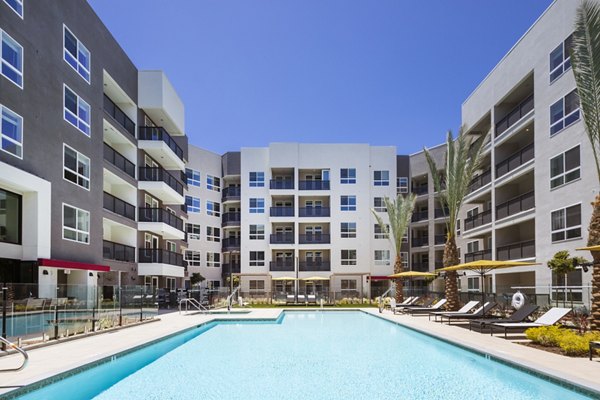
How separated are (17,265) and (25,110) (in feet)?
16.9

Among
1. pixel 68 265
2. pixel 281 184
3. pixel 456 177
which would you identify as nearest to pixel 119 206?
pixel 68 265

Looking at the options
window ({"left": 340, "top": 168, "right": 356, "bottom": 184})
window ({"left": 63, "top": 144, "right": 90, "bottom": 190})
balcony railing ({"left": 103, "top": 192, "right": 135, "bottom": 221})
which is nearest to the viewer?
window ({"left": 63, "top": 144, "right": 90, "bottom": 190})

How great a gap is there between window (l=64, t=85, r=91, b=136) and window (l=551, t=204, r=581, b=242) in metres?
21.5

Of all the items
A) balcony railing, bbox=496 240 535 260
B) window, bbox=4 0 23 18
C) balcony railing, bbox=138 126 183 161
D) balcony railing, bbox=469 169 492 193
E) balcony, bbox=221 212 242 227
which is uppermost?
window, bbox=4 0 23 18

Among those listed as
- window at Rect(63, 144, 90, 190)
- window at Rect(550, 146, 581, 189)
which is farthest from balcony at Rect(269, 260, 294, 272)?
window at Rect(550, 146, 581, 189)

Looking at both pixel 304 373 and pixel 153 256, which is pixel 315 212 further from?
pixel 304 373

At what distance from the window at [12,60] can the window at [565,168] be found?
2197 centimetres

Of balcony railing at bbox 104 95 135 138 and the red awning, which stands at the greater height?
balcony railing at bbox 104 95 135 138

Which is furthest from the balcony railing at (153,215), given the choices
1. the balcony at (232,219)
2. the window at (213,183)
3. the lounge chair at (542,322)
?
the lounge chair at (542,322)


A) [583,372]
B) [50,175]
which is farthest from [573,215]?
[50,175]

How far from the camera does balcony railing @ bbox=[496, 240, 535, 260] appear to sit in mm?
28844

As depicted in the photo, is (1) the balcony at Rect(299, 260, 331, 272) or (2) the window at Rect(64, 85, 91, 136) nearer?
(2) the window at Rect(64, 85, 91, 136)

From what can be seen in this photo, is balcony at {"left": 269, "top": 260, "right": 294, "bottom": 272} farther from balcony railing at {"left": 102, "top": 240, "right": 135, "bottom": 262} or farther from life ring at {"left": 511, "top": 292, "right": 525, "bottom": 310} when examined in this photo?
life ring at {"left": 511, "top": 292, "right": 525, "bottom": 310}

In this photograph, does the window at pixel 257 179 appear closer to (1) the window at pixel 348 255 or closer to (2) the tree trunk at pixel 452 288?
(1) the window at pixel 348 255
